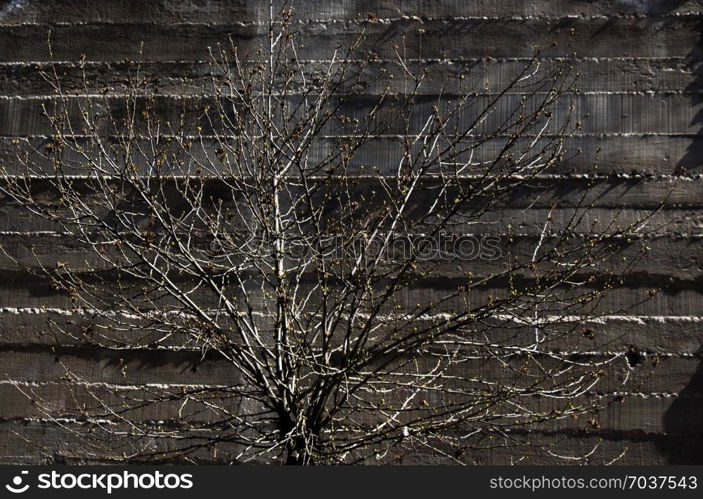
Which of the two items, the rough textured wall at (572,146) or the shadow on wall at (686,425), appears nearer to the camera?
the shadow on wall at (686,425)

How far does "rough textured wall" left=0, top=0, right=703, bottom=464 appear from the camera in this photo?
879 cm

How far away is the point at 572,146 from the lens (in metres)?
9.48

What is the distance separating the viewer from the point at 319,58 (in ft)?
32.6

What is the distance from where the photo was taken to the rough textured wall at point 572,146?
8789 mm

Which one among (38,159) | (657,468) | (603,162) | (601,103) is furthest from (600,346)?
(38,159)

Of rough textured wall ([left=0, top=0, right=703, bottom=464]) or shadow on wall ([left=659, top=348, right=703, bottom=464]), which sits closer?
shadow on wall ([left=659, top=348, right=703, bottom=464])

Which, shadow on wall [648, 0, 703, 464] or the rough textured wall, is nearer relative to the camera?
shadow on wall [648, 0, 703, 464]

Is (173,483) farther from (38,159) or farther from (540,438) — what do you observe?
(38,159)

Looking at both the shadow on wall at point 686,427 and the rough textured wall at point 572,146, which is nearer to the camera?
the shadow on wall at point 686,427

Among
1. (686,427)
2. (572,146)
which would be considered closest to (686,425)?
(686,427)

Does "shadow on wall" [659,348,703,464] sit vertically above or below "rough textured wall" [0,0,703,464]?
below

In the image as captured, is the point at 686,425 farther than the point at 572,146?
No

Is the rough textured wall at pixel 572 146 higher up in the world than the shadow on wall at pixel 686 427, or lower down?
higher up

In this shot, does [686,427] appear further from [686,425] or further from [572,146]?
[572,146]
